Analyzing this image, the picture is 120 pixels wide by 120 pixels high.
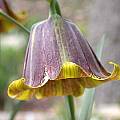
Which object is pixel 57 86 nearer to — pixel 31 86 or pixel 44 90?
pixel 44 90

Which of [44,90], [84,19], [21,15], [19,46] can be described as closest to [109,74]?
[44,90]

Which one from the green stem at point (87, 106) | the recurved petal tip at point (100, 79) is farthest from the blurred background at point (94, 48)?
the recurved petal tip at point (100, 79)

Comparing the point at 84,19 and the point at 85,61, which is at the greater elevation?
the point at 84,19

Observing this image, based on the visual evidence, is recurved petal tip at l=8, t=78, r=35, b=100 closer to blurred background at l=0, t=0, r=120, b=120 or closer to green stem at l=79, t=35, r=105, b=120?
green stem at l=79, t=35, r=105, b=120

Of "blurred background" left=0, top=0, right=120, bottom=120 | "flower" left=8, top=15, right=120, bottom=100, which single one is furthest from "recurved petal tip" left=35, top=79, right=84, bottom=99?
"blurred background" left=0, top=0, right=120, bottom=120

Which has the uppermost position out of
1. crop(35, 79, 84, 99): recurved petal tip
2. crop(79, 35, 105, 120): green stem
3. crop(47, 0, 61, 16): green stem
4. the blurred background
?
the blurred background

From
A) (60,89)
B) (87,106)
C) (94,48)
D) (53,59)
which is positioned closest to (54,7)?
(53,59)

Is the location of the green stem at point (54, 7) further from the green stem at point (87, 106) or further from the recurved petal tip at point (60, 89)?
the green stem at point (87, 106)

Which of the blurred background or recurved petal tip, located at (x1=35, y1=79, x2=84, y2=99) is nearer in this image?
recurved petal tip, located at (x1=35, y1=79, x2=84, y2=99)
